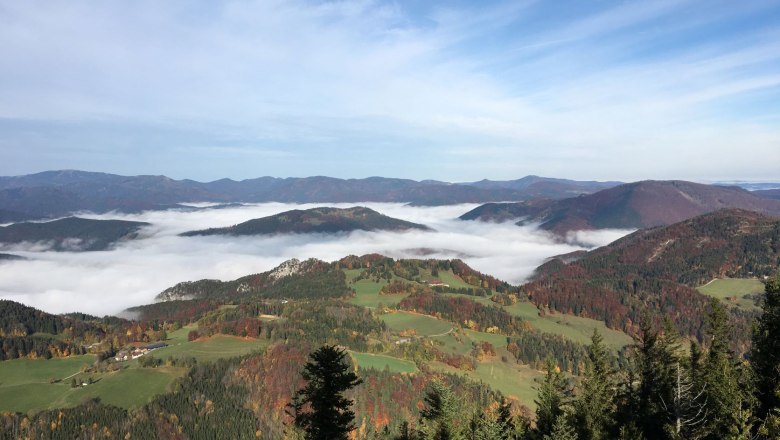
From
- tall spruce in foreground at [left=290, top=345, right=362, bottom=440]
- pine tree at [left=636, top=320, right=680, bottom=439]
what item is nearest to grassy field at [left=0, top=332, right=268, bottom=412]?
pine tree at [left=636, top=320, right=680, bottom=439]

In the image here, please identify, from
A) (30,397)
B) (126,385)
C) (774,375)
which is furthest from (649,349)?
(30,397)

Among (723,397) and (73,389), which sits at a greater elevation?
(723,397)

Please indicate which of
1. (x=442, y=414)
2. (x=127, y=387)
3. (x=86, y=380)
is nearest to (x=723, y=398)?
(x=442, y=414)

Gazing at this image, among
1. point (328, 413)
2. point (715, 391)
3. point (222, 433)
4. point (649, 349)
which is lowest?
point (222, 433)

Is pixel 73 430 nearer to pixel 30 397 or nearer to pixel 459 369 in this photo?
pixel 30 397

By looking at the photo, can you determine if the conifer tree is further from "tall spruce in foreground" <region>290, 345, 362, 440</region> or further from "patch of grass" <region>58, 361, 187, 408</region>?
"patch of grass" <region>58, 361, 187, 408</region>

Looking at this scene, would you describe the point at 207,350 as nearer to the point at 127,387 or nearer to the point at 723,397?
the point at 127,387

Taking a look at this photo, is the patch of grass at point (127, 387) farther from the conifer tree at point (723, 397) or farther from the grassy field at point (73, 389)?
the conifer tree at point (723, 397)
